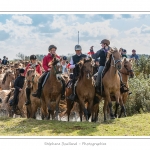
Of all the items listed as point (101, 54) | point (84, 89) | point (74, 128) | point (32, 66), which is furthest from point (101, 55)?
point (74, 128)

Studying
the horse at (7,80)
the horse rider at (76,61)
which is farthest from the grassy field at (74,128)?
the horse at (7,80)

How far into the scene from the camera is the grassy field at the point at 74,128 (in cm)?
1115

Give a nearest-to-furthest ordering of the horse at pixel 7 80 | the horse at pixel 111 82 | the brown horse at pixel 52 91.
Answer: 1. the horse at pixel 111 82
2. the brown horse at pixel 52 91
3. the horse at pixel 7 80

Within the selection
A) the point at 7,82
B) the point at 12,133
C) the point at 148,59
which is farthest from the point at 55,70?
the point at 148,59

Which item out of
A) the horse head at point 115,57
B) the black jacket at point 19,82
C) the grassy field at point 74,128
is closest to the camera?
the grassy field at point 74,128

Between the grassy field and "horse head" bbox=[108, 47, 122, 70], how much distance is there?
2180mm

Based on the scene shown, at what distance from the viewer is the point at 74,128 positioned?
38.8 feet

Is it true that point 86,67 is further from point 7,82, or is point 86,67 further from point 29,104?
point 7,82

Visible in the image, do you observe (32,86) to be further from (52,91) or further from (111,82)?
(111,82)

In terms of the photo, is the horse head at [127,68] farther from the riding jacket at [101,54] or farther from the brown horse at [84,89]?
the brown horse at [84,89]

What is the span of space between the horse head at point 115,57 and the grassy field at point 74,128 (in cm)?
218

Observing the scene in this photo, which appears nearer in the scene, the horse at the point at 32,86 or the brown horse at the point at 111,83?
the brown horse at the point at 111,83

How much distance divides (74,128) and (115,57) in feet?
11.3

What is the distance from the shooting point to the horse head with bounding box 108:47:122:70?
13201mm
